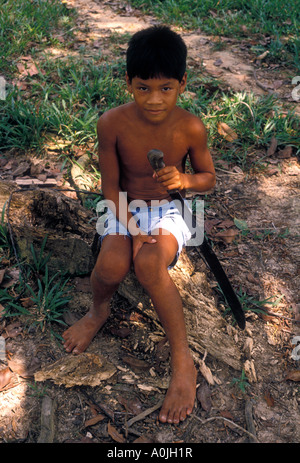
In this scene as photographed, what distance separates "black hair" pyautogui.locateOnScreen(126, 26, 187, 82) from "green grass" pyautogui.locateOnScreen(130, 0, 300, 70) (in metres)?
3.40

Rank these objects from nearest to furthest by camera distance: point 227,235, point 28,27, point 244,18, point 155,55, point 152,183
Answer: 1. point 155,55
2. point 152,183
3. point 227,235
4. point 28,27
5. point 244,18

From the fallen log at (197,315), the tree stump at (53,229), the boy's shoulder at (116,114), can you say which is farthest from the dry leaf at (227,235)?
the boy's shoulder at (116,114)

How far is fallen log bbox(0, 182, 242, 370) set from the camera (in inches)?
94.0

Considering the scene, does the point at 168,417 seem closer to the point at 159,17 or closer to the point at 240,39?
the point at 240,39

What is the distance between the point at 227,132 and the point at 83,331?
2267 millimetres

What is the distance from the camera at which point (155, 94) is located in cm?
200

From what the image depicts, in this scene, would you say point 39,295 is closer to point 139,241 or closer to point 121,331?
point 121,331

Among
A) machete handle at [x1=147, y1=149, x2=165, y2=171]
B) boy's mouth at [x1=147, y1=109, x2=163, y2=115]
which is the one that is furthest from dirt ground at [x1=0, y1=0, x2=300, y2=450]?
boy's mouth at [x1=147, y1=109, x2=163, y2=115]

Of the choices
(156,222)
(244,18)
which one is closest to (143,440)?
(156,222)

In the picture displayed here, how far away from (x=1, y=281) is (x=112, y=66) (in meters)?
2.80

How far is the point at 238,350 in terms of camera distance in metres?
2.40

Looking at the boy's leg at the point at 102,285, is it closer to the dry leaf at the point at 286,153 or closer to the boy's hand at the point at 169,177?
the boy's hand at the point at 169,177

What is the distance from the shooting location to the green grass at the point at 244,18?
5.04 metres
